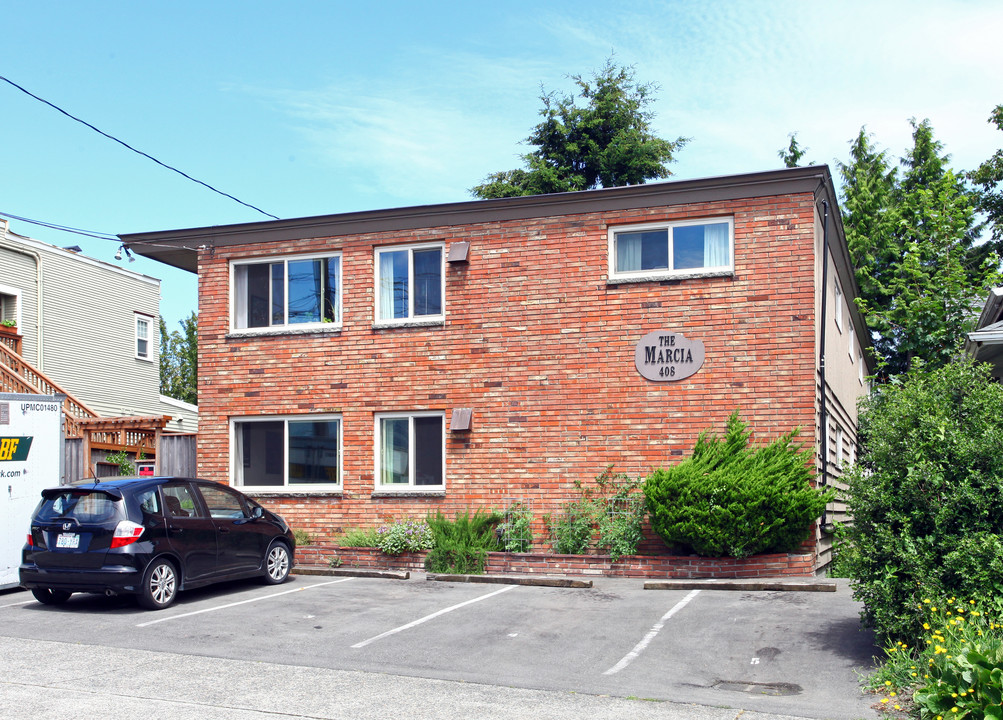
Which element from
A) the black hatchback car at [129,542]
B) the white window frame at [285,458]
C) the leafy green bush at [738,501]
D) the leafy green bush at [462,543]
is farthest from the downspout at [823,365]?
the black hatchback car at [129,542]

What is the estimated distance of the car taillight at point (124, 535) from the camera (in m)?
11.2

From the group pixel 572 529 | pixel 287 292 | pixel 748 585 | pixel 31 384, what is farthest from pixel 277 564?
pixel 31 384

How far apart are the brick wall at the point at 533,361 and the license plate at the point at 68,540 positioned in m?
5.70

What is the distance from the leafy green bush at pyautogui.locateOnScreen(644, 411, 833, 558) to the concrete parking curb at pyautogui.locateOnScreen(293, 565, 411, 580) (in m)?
3.88

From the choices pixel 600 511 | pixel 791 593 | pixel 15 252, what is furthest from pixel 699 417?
pixel 15 252

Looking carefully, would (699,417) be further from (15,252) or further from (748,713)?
(15,252)

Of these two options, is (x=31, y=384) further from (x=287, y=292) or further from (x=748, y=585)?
(x=748, y=585)

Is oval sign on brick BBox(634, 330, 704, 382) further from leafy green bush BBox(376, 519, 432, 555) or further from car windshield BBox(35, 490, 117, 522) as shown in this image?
car windshield BBox(35, 490, 117, 522)

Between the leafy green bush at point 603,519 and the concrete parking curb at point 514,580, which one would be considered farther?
the leafy green bush at point 603,519

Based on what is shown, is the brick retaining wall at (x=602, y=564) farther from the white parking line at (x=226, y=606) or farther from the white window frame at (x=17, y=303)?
the white window frame at (x=17, y=303)

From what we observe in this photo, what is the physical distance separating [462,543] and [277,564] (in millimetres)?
2762

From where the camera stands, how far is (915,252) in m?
25.6

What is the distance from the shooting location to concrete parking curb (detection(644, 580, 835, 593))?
41.0 feet

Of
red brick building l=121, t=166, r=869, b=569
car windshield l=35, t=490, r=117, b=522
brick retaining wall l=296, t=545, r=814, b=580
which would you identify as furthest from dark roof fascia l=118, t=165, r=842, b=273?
car windshield l=35, t=490, r=117, b=522
